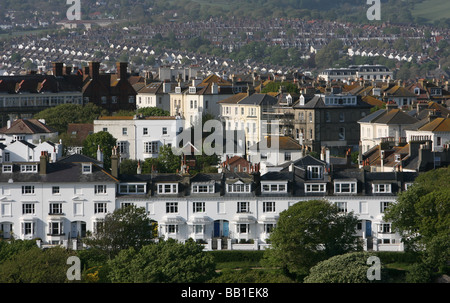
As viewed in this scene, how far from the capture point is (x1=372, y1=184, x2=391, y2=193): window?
61250 millimetres

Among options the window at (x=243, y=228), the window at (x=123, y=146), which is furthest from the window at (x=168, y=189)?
the window at (x=123, y=146)

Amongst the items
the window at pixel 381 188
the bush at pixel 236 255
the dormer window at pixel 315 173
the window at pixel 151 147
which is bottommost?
the bush at pixel 236 255

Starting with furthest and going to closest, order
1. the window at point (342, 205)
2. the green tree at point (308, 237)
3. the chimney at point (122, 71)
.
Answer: the chimney at point (122, 71) → the window at point (342, 205) → the green tree at point (308, 237)

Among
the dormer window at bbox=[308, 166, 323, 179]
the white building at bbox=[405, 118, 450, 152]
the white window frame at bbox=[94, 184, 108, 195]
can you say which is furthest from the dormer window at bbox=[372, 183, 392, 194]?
the white building at bbox=[405, 118, 450, 152]

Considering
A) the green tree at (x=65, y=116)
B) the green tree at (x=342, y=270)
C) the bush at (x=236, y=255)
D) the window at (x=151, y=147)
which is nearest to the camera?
the green tree at (x=342, y=270)

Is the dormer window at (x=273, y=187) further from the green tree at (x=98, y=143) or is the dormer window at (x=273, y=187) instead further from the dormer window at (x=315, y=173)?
the green tree at (x=98, y=143)

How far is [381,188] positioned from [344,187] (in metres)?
1.57

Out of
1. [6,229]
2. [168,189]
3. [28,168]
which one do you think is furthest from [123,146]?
[168,189]

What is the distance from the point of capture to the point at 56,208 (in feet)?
203

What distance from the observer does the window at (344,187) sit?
6134 cm
